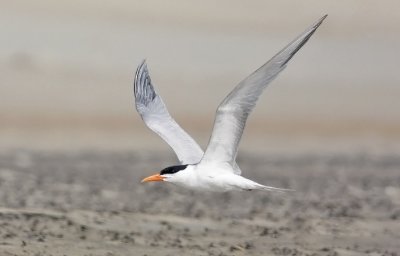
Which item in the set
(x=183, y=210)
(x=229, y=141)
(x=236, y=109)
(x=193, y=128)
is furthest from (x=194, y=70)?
(x=236, y=109)

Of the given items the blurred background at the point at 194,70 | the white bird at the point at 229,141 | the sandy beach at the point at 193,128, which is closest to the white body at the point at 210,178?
the white bird at the point at 229,141

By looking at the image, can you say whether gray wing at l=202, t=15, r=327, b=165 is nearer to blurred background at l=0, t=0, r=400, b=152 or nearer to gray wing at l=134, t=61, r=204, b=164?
gray wing at l=134, t=61, r=204, b=164

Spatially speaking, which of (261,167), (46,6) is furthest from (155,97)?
(46,6)

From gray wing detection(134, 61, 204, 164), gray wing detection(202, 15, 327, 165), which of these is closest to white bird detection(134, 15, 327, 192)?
gray wing detection(202, 15, 327, 165)

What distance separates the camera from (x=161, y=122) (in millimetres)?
13266

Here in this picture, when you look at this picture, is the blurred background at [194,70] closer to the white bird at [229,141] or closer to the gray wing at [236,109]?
the white bird at [229,141]

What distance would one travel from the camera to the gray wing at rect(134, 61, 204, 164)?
42.4 ft

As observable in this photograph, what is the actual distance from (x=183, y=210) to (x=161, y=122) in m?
1.54

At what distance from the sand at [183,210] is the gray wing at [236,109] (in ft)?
3.32

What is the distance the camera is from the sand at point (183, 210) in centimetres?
1261

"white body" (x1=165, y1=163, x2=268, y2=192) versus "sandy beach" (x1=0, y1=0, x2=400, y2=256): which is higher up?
"sandy beach" (x1=0, y1=0, x2=400, y2=256)

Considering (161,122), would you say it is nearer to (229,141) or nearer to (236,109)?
(229,141)

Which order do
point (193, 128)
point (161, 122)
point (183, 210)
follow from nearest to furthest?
point (161, 122) → point (183, 210) → point (193, 128)

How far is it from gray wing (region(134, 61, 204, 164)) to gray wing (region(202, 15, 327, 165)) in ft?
2.92
